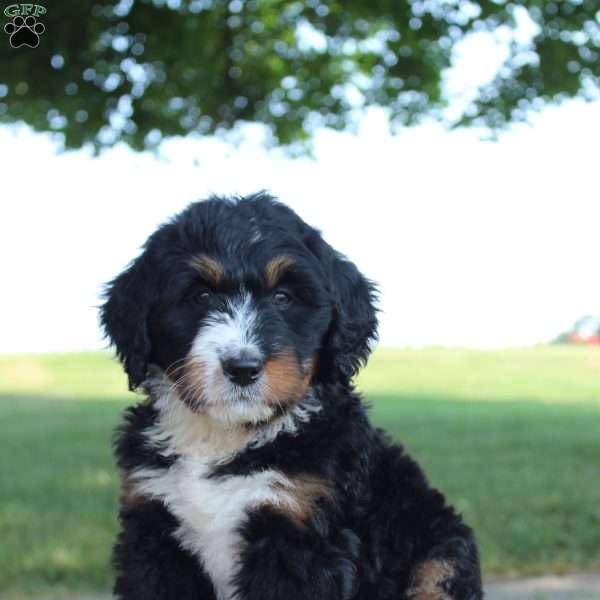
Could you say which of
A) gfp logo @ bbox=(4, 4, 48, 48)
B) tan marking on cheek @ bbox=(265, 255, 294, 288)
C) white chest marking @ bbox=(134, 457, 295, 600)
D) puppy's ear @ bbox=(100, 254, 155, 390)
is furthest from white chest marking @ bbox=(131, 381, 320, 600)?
gfp logo @ bbox=(4, 4, 48, 48)

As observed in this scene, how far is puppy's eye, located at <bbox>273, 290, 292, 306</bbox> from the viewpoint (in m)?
3.93

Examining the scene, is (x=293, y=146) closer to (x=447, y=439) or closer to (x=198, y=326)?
(x=447, y=439)

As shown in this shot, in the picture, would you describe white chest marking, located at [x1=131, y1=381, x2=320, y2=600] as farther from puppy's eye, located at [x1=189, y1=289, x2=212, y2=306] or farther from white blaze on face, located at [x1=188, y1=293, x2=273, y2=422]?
puppy's eye, located at [x1=189, y1=289, x2=212, y2=306]

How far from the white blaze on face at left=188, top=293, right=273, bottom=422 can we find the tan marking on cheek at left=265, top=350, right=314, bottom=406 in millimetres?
38

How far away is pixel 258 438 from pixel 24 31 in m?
7.34

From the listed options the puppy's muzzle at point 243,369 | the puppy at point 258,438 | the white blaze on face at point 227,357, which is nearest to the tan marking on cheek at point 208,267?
the puppy at point 258,438

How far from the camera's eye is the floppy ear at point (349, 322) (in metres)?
4.11

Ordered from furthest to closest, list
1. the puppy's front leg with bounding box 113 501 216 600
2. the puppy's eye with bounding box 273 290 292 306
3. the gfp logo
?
the gfp logo < the puppy's front leg with bounding box 113 501 216 600 < the puppy's eye with bounding box 273 290 292 306

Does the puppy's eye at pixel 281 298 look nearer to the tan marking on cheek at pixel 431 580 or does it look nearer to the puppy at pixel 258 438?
the puppy at pixel 258 438

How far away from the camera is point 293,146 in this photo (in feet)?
45.8

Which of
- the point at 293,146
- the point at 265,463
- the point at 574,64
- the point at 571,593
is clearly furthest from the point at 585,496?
the point at 265,463

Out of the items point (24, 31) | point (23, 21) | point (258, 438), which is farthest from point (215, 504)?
point (24, 31)

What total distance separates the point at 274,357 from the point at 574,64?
9.78m

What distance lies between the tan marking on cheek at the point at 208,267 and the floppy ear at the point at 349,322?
521 mm
